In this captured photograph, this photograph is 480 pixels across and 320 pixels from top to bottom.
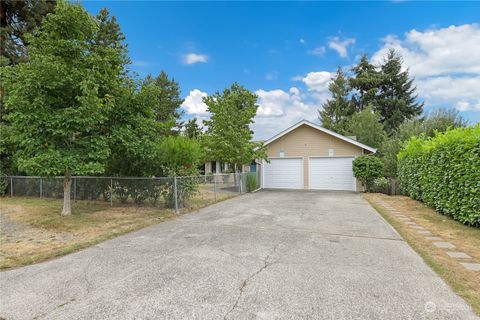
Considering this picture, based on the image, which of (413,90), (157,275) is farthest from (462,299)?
(413,90)

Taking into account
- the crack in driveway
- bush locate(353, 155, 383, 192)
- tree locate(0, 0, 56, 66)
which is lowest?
the crack in driveway

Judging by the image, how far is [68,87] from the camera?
7.23 meters

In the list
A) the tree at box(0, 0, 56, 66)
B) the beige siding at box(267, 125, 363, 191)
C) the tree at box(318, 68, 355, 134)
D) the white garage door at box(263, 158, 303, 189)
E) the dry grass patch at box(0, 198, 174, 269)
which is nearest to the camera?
the dry grass patch at box(0, 198, 174, 269)

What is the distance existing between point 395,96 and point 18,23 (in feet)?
116

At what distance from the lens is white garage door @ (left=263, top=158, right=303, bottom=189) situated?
1703cm

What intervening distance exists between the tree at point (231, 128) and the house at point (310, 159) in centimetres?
152

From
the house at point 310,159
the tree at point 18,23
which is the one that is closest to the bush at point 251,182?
the house at point 310,159

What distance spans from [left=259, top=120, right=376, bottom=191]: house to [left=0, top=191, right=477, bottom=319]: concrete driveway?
423 inches

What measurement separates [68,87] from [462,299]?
9.00m

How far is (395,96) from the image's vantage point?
32062mm

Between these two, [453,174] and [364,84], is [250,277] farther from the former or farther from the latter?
[364,84]

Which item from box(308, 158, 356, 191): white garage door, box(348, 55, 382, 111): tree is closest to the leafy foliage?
box(308, 158, 356, 191): white garage door

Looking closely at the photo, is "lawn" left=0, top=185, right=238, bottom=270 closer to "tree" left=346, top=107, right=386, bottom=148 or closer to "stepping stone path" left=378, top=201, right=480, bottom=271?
"stepping stone path" left=378, top=201, right=480, bottom=271

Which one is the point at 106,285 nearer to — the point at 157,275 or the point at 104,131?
the point at 157,275
